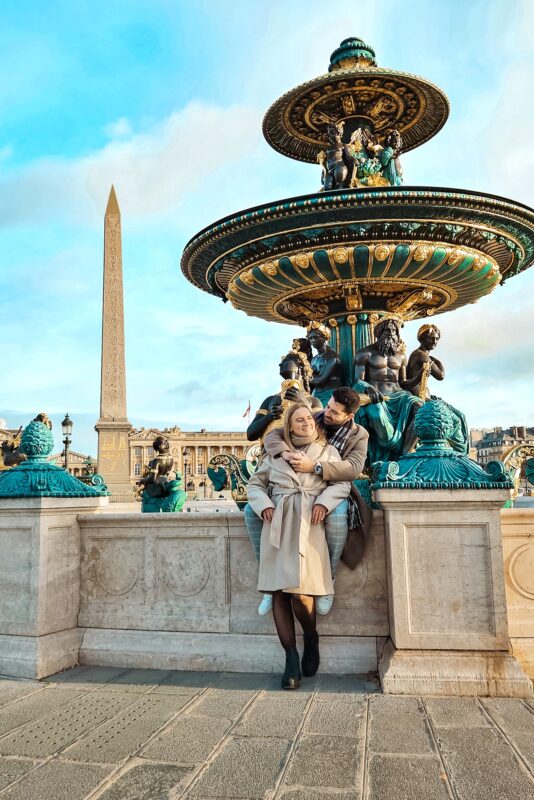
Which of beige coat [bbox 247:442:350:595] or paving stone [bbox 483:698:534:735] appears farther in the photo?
beige coat [bbox 247:442:350:595]

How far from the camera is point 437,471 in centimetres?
434

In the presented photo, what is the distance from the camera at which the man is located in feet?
14.0

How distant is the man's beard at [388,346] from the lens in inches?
317

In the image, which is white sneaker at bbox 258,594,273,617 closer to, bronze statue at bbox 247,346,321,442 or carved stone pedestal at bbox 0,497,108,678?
carved stone pedestal at bbox 0,497,108,678

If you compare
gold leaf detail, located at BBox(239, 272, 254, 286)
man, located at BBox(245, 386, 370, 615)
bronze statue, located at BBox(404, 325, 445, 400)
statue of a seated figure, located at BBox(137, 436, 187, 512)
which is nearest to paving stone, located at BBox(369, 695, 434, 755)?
man, located at BBox(245, 386, 370, 615)

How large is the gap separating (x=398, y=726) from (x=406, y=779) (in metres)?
0.62

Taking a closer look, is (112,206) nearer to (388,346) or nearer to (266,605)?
(388,346)

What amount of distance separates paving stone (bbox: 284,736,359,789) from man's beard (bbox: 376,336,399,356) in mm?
5401

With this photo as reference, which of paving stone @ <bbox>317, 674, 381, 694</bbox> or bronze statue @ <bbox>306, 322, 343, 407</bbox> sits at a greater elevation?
bronze statue @ <bbox>306, 322, 343, 407</bbox>

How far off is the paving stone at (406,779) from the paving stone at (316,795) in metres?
0.08

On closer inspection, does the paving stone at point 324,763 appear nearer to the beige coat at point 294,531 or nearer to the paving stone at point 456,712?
the paving stone at point 456,712

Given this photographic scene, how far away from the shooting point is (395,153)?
1070 cm

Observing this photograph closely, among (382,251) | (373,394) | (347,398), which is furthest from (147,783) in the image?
(382,251)

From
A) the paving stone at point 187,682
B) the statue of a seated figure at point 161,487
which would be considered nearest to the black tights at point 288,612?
the paving stone at point 187,682
